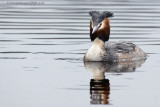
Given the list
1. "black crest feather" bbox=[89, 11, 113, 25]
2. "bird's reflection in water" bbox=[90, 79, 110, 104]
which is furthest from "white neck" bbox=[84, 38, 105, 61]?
"bird's reflection in water" bbox=[90, 79, 110, 104]

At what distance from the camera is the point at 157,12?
3912 cm

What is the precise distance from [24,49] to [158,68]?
18.0 feet

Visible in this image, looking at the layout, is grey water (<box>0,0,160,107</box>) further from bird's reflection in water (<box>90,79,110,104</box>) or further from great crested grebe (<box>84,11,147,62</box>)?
great crested grebe (<box>84,11,147,62</box>)

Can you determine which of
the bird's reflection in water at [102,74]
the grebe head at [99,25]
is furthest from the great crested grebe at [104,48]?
the bird's reflection in water at [102,74]

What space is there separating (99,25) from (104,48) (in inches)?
30.5

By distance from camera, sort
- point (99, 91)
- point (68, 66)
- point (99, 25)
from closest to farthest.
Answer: point (99, 91) → point (68, 66) → point (99, 25)

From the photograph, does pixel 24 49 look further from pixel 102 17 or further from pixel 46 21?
pixel 46 21

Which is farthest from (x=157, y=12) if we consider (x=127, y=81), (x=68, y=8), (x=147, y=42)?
(x=127, y=81)

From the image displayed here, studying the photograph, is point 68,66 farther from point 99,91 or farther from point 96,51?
point 99,91

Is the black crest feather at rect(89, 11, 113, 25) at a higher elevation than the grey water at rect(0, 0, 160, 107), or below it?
higher

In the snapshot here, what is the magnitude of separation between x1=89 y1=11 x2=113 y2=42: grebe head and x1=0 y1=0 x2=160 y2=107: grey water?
0.95 metres

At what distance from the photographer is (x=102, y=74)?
1927 cm

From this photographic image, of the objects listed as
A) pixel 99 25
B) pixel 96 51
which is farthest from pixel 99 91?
pixel 99 25

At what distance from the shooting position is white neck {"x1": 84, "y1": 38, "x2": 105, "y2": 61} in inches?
854
